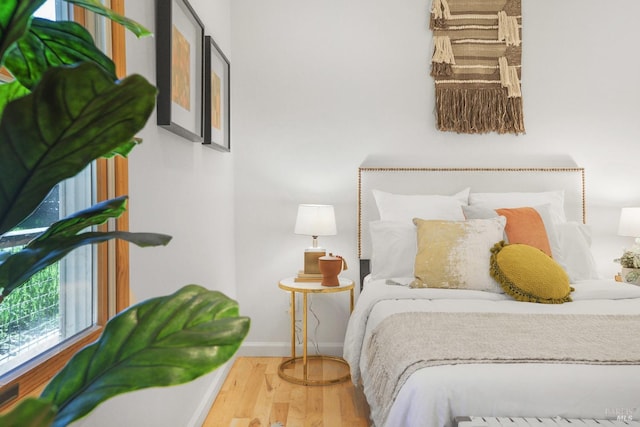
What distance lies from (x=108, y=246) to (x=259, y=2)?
2.37 m

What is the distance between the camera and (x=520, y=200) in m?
2.88

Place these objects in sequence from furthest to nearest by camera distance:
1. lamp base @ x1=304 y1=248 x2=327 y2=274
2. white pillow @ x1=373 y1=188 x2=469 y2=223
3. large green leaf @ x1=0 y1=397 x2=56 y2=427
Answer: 1. lamp base @ x1=304 y1=248 x2=327 y2=274
2. white pillow @ x1=373 y1=188 x2=469 y2=223
3. large green leaf @ x1=0 y1=397 x2=56 y2=427

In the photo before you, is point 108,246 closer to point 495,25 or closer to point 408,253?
point 408,253

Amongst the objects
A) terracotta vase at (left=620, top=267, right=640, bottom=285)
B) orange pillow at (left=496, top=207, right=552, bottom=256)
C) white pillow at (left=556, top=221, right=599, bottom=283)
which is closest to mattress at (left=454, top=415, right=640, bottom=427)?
orange pillow at (left=496, top=207, right=552, bottom=256)

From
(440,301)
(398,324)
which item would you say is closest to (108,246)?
(398,324)

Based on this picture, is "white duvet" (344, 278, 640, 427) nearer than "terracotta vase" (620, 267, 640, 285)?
Yes

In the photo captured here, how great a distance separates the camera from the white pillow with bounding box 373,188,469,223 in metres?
2.76

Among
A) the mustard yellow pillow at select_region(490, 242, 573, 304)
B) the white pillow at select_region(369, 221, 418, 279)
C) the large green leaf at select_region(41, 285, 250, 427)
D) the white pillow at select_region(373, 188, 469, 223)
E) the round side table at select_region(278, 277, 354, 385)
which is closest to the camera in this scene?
the large green leaf at select_region(41, 285, 250, 427)

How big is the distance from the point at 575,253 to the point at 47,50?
9.05 ft

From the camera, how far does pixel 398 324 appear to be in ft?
5.80

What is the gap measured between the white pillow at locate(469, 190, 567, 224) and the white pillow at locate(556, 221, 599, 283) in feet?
0.55

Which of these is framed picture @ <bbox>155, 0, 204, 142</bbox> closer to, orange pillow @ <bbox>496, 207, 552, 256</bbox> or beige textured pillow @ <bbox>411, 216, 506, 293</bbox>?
beige textured pillow @ <bbox>411, 216, 506, 293</bbox>

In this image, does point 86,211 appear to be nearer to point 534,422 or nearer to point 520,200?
point 534,422

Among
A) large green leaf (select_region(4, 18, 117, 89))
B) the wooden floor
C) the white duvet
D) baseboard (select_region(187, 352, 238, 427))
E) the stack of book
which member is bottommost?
the wooden floor
